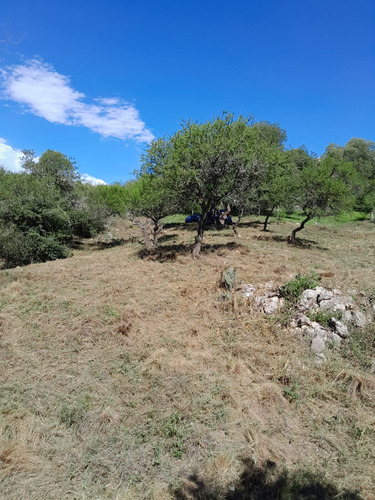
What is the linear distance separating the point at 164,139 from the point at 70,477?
Result: 63.8 ft

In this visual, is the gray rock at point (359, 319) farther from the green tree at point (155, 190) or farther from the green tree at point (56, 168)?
the green tree at point (56, 168)

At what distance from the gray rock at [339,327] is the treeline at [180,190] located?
9.89 meters

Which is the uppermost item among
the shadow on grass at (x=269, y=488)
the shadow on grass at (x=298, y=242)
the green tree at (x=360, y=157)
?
the green tree at (x=360, y=157)

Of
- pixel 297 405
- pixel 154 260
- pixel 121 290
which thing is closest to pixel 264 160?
pixel 154 260

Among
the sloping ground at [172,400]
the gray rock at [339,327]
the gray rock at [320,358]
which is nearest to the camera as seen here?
the sloping ground at [172,400]

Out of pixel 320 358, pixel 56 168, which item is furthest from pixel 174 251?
pixel 56 168

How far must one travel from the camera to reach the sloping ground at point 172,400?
564 cm

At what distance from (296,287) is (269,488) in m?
7.02

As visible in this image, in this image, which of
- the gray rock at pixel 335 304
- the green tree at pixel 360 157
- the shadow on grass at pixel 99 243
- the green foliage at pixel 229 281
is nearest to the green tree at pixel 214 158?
the green foliage at pixel 229 281

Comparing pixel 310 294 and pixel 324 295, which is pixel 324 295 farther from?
pixel 310 294

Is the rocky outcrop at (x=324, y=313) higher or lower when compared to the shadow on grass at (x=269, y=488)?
higher

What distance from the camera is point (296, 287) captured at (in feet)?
36.5

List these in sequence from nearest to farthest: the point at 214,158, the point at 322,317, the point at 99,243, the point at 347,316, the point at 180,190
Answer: the point at 347,316 < the point at 322,317 < the point at 214,158 < the point at 180,190 < the point at 99,243

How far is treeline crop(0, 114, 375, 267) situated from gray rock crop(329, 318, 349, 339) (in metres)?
9.89
